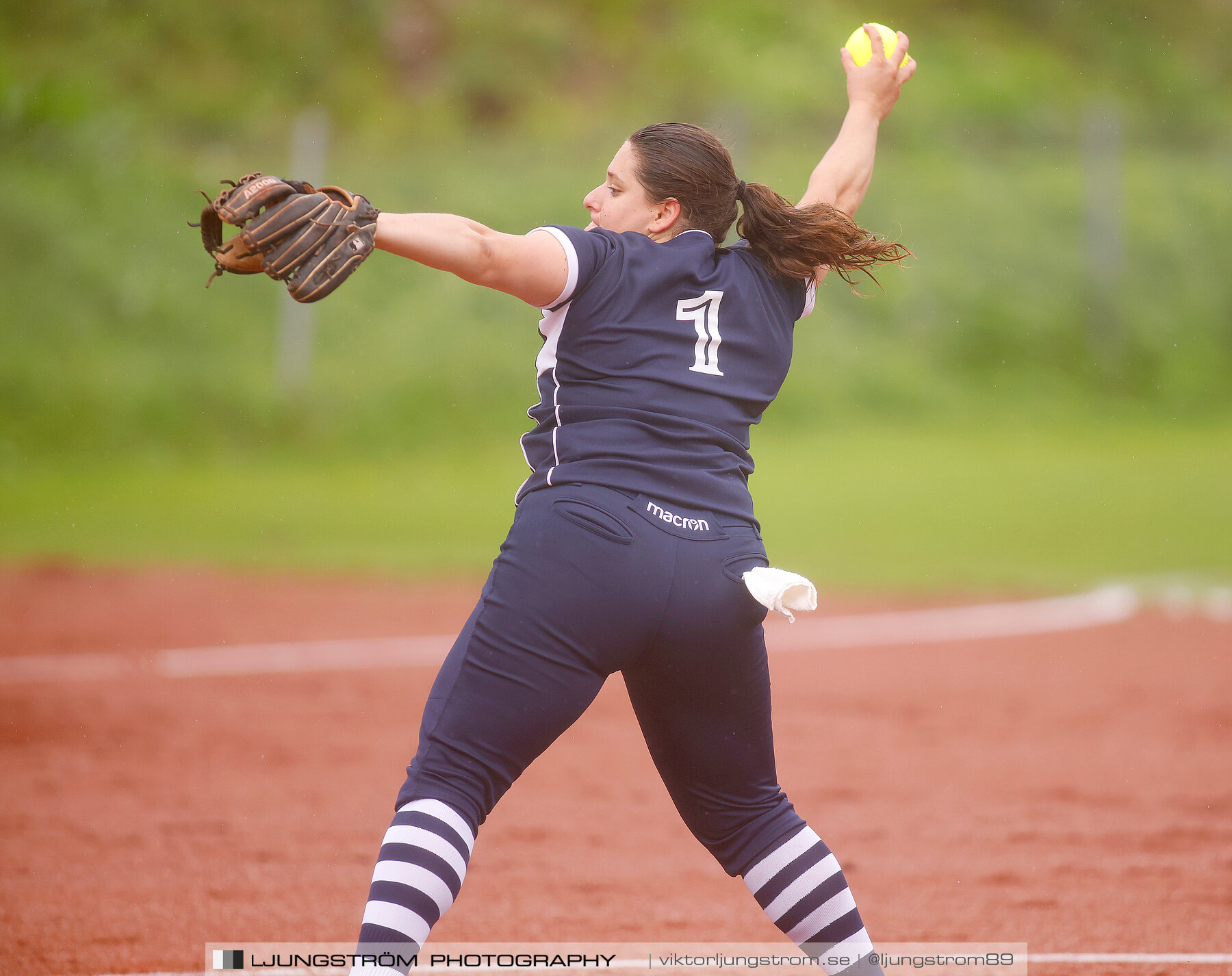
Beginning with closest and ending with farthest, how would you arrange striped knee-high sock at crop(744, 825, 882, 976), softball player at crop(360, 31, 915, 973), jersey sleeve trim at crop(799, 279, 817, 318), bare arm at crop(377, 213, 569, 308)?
bare arm at crop(377, 213, 569, 308), softball player at crop(360, 31, 915, 973), striped knee-high sock at crop(744, 825, 882, 976), jersey sleeve trim at crop(799, 279, 817, 318)

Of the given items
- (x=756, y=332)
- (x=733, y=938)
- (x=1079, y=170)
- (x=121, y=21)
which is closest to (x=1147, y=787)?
(x=733, y=938)

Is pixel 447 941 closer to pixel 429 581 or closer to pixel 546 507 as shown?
pixel 546 507

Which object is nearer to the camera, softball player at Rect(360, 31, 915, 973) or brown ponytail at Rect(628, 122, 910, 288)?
softball player at Rect(360, 31, 915, 973)

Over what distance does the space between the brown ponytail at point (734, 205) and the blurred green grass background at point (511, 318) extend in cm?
678

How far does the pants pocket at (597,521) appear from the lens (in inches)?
90.0

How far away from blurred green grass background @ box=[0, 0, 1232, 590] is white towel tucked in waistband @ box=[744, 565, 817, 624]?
23.0 ft

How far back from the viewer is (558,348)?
2.39 metres

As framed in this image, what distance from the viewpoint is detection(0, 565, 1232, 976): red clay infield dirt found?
3514 mm

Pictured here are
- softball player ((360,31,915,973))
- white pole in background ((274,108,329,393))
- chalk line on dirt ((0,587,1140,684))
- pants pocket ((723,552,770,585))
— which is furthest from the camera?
white pole in background ((274,108,329,393))

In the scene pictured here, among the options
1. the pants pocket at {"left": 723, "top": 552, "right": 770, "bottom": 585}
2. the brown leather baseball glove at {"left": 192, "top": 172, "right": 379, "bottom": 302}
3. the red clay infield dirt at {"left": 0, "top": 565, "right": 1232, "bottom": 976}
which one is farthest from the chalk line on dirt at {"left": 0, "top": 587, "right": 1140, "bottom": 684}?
the brown leather baseball glove at {"left": 192, "top": 172, "right": 379, "bottom": 302}

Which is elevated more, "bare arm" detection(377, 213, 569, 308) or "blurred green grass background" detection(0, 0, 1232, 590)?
"blurred green grass background" detection(0, 0, 1232, 590)

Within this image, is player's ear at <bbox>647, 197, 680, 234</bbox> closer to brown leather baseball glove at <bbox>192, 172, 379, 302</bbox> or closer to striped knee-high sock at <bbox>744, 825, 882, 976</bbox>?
brown leather baseball glove at <bbox>192, 172, 379, 302</bbox>

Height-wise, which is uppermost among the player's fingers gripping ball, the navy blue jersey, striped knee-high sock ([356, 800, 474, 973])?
the player's fingers gripping ball

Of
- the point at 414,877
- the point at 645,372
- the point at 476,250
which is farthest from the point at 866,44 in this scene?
the point at 414,877
